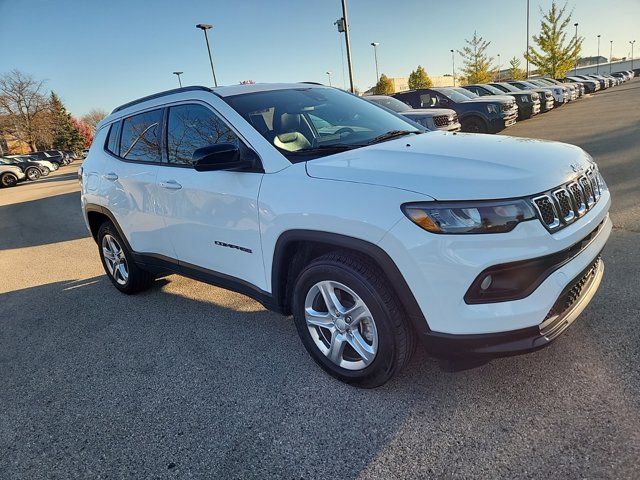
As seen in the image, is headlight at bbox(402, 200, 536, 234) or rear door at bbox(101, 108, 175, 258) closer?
headlight at bbox(402, 200, 536, 234)

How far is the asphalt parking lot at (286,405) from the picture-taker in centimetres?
220

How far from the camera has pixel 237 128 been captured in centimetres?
309

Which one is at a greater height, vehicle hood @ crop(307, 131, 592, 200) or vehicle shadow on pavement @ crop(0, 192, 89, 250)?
vehicle hood @ crop(307, 131, 592, 200)

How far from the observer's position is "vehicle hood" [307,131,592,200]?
2.18 m

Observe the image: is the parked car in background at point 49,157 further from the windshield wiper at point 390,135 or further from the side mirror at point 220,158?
the windshield wiper at point 390,135

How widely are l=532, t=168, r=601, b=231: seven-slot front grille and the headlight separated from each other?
3.9 inches

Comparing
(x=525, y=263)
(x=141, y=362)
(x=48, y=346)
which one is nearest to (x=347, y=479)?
(x=525, y=263)

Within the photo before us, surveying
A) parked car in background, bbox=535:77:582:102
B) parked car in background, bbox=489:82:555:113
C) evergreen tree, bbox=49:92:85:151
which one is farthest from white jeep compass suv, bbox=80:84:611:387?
evergreen tree, bbox=49:92:85:151

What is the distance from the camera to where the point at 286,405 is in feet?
8.89

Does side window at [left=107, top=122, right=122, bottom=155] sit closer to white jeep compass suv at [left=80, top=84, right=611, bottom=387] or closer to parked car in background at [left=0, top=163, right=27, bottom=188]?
white jeep compass suv at [left=80, top=84, right=611, bottom=387]

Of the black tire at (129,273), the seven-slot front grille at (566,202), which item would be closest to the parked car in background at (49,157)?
the black tire at (129,273)

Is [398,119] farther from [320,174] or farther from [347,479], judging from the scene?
[347,479]

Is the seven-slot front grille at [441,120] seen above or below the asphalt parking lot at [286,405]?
above

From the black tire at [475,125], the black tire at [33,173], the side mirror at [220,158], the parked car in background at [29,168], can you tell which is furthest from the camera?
the black tire at [33,173]
